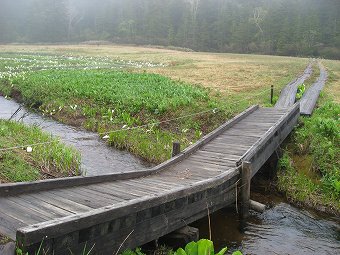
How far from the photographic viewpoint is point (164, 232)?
25.4 ft

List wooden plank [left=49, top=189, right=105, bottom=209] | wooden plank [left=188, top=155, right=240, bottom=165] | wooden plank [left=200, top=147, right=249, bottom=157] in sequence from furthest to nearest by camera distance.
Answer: wooden plank [left=200, top=147, right=249, bottom=157] < wooden plank [left=188, top=155, right=240, bottom=165] < wooden plank [left=49, top=189, right=105, bottom=209]

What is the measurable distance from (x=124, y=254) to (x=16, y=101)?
70.5 feet

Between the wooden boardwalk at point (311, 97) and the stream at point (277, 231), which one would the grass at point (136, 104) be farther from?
the stream at point (277, 231)

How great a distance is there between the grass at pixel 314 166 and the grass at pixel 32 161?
6866 mm

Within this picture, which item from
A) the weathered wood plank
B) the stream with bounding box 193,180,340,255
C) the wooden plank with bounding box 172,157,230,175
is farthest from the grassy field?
the stream with bounding box 193,180,340,255

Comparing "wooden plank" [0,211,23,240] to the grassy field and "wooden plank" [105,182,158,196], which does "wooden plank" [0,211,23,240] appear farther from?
the grassy field

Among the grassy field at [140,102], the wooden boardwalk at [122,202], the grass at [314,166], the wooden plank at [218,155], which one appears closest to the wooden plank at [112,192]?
the wooden boardwalk at [122,202]

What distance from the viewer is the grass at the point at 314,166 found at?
40.1 feet

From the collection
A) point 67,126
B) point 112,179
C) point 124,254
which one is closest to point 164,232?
point 124,254

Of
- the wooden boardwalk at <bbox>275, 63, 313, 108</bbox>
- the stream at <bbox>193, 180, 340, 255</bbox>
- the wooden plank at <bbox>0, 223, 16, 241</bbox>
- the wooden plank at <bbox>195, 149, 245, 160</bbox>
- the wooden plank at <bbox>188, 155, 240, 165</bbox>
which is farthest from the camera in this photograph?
the wooden boardwalk at <bbox>275, 63, 313, 108</bbox>

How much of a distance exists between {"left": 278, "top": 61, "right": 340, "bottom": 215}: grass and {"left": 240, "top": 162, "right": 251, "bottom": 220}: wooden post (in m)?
2.38

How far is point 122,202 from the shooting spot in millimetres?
6941

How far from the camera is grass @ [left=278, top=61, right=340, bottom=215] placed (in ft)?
40.1

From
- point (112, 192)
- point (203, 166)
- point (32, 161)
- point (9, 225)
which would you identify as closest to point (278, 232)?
point (203, 166)
